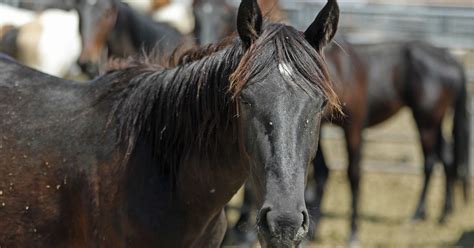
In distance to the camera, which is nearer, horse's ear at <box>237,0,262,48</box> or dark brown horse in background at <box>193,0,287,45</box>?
horse's ear at <box>237,0,262,48</box>

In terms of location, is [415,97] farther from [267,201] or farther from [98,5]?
[267,201]

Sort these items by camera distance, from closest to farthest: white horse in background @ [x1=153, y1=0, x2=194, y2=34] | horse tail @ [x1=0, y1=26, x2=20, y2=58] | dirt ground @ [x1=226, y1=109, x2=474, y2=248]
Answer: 1. dirt ground @ [x1=226, y1=109, x2=474, y2=248]
2. horse tail @ [x1=0, y1=26, x2=20, y2=58]
3. white horse in background @ [x1=153, y1=0, x2=194, y2=34]

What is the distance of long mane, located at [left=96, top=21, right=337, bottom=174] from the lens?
2.67 meters

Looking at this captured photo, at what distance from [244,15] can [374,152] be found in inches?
308

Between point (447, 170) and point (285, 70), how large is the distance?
6.15 m

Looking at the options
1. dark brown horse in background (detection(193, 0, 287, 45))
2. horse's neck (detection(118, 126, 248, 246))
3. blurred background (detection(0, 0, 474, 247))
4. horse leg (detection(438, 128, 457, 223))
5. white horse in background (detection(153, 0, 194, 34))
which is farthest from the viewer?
white horse in background (detection(153, 0, 194, 34))

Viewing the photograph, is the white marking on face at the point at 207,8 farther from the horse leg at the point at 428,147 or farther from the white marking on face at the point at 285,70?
the white marking on face at the point at 285,70

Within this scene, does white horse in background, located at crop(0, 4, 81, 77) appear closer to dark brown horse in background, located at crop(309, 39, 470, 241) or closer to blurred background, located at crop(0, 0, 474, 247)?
blurred background, located at crop(0, 0, 474, 247)

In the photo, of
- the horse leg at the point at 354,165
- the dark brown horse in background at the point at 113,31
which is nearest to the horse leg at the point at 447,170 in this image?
the horse leg at the point at 354,165

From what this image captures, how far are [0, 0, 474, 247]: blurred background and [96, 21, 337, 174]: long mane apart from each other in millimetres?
3162

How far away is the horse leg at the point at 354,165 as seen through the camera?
7.04 meters

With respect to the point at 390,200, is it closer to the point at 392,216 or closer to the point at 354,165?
the point at 392,216

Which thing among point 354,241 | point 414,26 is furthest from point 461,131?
point 414,26

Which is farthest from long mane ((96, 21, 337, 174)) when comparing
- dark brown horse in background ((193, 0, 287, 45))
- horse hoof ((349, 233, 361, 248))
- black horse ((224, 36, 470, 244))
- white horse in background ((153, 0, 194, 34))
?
white horse in background ((153, 0, 194, 34))
